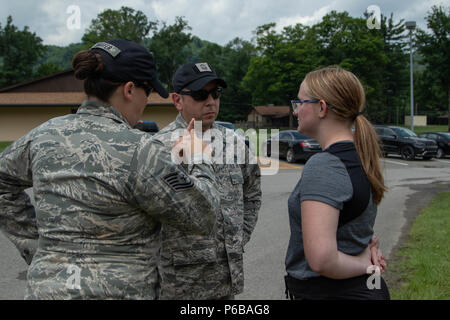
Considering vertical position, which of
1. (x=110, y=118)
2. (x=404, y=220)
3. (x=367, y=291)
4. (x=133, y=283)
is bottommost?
(x=404, y=220)

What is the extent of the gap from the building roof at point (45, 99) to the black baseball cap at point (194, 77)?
28291mm

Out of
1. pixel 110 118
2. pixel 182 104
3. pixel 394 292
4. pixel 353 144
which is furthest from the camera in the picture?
pixel 394 292

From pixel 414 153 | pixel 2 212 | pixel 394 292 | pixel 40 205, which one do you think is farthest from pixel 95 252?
pixel 414 153

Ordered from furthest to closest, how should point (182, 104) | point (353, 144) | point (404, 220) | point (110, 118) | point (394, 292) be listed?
point (404, 220)
point (394, 292)
point (182, 104)
point (353, 144)
point (110, 118)

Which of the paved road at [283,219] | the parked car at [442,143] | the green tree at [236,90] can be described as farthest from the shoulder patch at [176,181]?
the green tree at [236,90]

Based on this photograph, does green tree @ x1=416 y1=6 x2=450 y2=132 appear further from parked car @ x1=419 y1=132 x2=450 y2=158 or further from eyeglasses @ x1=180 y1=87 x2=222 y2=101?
eyeglasses @ x1=180 y1=87 x2=222 y2=101

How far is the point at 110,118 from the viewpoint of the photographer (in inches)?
64.2

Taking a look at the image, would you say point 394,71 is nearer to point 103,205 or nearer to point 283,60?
point 283,60

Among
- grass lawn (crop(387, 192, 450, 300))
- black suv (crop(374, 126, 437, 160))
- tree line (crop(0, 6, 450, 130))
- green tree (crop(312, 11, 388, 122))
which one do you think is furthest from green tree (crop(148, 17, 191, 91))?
grass lawn (crop(387, 192, 450, 300))

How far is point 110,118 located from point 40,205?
0.45m

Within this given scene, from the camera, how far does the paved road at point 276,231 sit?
4.32m

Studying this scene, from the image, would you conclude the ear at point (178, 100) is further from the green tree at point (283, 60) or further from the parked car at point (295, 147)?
the green tree at point (283, 60)

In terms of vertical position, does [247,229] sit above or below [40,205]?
below
